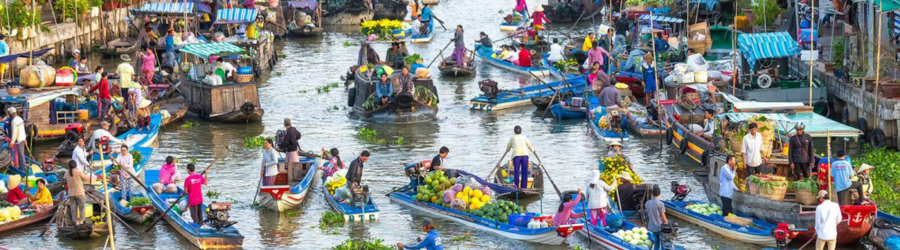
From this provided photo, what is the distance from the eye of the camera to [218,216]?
2658 centimetres

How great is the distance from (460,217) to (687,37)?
73.2 ft

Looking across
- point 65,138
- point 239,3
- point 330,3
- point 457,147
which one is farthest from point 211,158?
point 330,3

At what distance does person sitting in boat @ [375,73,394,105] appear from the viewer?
39844mm

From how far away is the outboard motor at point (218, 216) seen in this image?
86.8 ft

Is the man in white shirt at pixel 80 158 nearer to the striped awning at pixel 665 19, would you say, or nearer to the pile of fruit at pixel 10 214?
the pile of fruit at pixel 10 214

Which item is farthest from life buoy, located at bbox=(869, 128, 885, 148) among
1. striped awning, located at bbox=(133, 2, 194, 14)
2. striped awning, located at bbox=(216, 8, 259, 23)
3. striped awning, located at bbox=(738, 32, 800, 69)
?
striped awning, located at bbox=(133, 2, 194, 14)

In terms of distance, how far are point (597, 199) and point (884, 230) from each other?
14.6ft

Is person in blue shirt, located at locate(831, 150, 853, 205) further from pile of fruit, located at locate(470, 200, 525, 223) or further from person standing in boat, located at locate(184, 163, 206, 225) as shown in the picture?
person standing in boat, located at locate(184, 163, 206, 225)

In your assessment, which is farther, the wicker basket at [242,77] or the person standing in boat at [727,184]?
the wicker basket at [242,77]

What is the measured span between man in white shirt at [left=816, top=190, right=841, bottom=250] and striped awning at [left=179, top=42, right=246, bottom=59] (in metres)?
19.3

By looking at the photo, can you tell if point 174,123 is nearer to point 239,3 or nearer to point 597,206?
point 597,206

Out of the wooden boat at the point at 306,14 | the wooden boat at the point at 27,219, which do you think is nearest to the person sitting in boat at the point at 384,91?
the wooden boat at the point at 27,219

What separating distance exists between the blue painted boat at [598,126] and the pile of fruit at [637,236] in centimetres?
1150

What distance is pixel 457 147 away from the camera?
3756 cm
